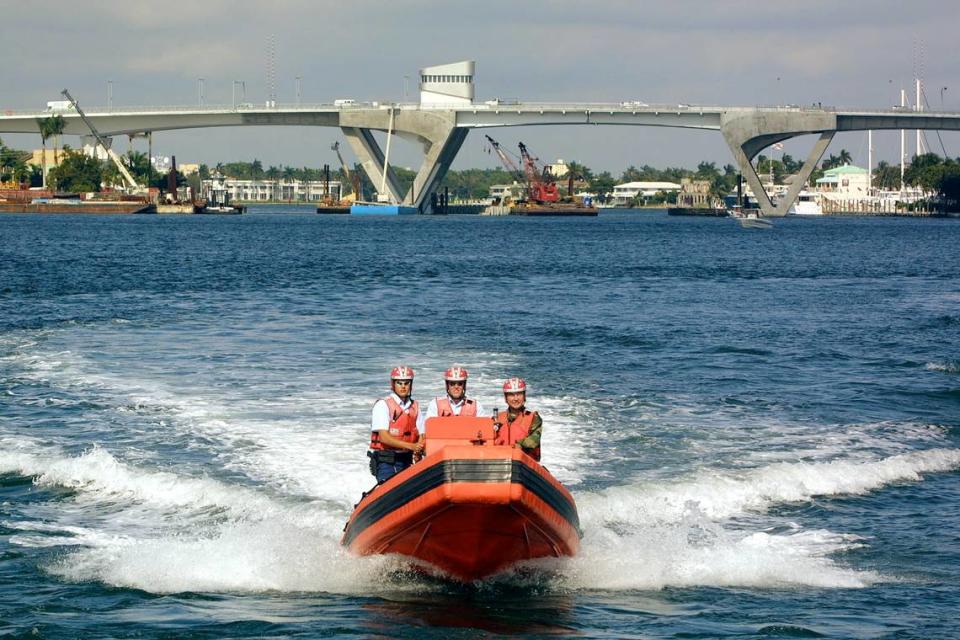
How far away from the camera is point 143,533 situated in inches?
591

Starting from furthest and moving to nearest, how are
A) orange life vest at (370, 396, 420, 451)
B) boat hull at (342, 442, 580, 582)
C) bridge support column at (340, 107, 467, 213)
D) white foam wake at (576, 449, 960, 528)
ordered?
bridge support column at (340, 107, 467, 213) → white foam wake at (576, 449, 960, 528) → orange life vest at (370, 396, 420, 451) → boat hull at (342, 442, 580, 582)

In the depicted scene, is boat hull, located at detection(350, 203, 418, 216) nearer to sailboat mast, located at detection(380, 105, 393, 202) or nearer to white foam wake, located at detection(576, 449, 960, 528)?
sailboat mast, located at detection(380, 105, 393, 202)

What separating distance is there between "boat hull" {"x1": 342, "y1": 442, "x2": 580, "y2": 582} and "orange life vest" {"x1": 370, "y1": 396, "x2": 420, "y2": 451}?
514 mm

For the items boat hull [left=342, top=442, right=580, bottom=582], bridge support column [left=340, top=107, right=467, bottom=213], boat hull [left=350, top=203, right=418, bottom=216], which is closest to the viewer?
boat hull [left=342, top=442, right=580, bottom=582]

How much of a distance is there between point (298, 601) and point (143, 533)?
3.06 m

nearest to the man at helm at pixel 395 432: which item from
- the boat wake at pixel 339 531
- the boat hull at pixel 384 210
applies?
the boat wake at pixel 339 531

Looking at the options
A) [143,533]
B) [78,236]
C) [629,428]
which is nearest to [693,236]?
[78,236]

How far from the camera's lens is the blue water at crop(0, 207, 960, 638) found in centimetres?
1266

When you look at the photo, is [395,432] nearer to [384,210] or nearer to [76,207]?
[384,210]

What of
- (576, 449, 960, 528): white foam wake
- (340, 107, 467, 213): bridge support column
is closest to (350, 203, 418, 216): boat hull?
(340, 107, 467, 213): bridge support column

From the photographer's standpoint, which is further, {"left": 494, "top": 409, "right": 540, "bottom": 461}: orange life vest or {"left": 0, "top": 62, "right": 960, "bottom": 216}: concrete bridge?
{"left": 0, "top": 62, "right": 960, "bottom": 216}: concrete bridge

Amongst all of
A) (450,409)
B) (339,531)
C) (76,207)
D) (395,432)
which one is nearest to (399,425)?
(395,432)

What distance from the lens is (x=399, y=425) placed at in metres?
13.2

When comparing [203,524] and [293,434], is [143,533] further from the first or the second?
[293,434]
